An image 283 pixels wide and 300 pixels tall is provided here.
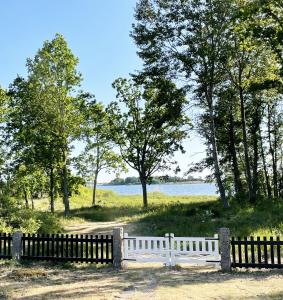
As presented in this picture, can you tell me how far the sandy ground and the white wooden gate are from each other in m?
0.34

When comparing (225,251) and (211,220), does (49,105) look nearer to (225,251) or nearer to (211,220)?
(211,220)

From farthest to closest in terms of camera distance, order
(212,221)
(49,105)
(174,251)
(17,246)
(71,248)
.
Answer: (49,105) < (212,221) < (17,246) < (71,248) < (174,251)

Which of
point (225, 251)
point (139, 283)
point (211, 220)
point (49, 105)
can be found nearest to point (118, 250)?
point (139, 283)

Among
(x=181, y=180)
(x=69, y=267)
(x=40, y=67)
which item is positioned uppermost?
(x=40, y=67)

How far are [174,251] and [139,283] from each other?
8.42ft

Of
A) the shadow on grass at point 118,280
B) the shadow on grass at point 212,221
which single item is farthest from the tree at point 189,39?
the shadow on grass at point 118,280

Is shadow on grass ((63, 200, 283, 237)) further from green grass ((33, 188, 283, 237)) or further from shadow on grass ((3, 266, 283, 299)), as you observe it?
shadow on grass ((3, 266, 283, 299))

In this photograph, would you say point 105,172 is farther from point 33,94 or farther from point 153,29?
point 153,29

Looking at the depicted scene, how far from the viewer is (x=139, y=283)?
1173 centimetres

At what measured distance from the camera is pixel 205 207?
99.5ft

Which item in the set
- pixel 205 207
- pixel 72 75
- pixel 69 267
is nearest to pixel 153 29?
pixel 72 75

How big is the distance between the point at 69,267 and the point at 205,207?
17.6 m

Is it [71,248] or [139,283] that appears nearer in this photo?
[139,283]

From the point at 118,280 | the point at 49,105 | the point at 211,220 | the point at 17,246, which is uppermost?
the point at 49,105
